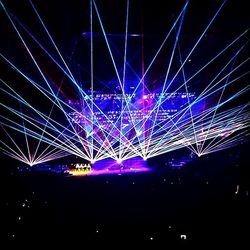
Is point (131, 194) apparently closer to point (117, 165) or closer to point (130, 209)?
point (130, 209)

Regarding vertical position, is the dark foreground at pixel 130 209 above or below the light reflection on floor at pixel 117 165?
below

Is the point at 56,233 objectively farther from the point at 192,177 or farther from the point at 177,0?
the point at 177,0

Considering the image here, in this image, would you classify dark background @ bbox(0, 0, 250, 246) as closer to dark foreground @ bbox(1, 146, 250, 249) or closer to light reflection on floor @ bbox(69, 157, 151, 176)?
dark foreground @ bbox(1, 146, 250, 249)

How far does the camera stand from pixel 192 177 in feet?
21.6

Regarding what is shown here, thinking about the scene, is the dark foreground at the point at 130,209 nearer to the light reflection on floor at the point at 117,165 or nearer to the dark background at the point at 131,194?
the dark background at the point at 131,194

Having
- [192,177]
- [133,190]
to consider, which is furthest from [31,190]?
[192,177]

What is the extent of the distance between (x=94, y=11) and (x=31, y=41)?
109 inches

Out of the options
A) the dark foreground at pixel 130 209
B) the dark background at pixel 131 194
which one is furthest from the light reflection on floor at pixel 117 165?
the dark foreground at pixel 130 209

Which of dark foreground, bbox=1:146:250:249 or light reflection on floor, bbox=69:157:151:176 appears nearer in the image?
dark foreground, bbox=1:146:250:249

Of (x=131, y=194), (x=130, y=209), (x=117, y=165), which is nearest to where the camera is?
(x=130, y=209)

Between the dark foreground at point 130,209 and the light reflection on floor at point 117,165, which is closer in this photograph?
the dark foreground at point 130,209

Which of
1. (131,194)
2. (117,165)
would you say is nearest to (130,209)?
(131,194)

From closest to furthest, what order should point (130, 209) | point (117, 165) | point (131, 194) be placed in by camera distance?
point (130, 209) < point (131, 194) < point (117, 165)

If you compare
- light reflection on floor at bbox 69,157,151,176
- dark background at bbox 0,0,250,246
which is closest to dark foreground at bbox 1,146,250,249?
dark background at bbox 0,0,250,246
